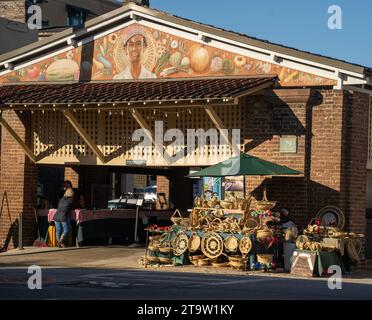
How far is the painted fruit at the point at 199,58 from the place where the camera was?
76.8 feet

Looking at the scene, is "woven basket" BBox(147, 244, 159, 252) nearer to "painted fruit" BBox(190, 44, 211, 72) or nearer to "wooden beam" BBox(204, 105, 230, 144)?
"wooden beam" BBox(204, 105, 230, 144)

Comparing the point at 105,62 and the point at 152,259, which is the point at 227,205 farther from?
the point at 105,62

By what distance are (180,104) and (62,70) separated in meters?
4.63

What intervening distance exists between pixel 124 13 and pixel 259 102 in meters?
4.41

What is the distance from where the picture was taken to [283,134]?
22.2 m

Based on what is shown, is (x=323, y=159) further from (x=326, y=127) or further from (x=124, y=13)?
(x=124, y=13)

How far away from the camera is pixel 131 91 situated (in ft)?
76.2

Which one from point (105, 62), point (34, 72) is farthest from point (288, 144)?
point (34, 72)

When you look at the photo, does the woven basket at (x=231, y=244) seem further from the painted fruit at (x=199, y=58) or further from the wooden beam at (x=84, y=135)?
the wooden beam at (x=84, y=135)

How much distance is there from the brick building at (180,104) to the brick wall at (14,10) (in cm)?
2352

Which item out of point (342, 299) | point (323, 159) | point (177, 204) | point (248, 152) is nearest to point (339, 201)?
point (323, 159)

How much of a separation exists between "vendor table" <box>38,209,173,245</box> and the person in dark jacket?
12.9 inches

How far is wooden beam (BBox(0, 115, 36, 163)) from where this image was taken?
24.7 m

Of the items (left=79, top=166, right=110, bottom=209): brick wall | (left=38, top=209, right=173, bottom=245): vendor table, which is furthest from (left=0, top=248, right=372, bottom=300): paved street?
(left=79, top=166, right=110, bottom=209): brick wall
